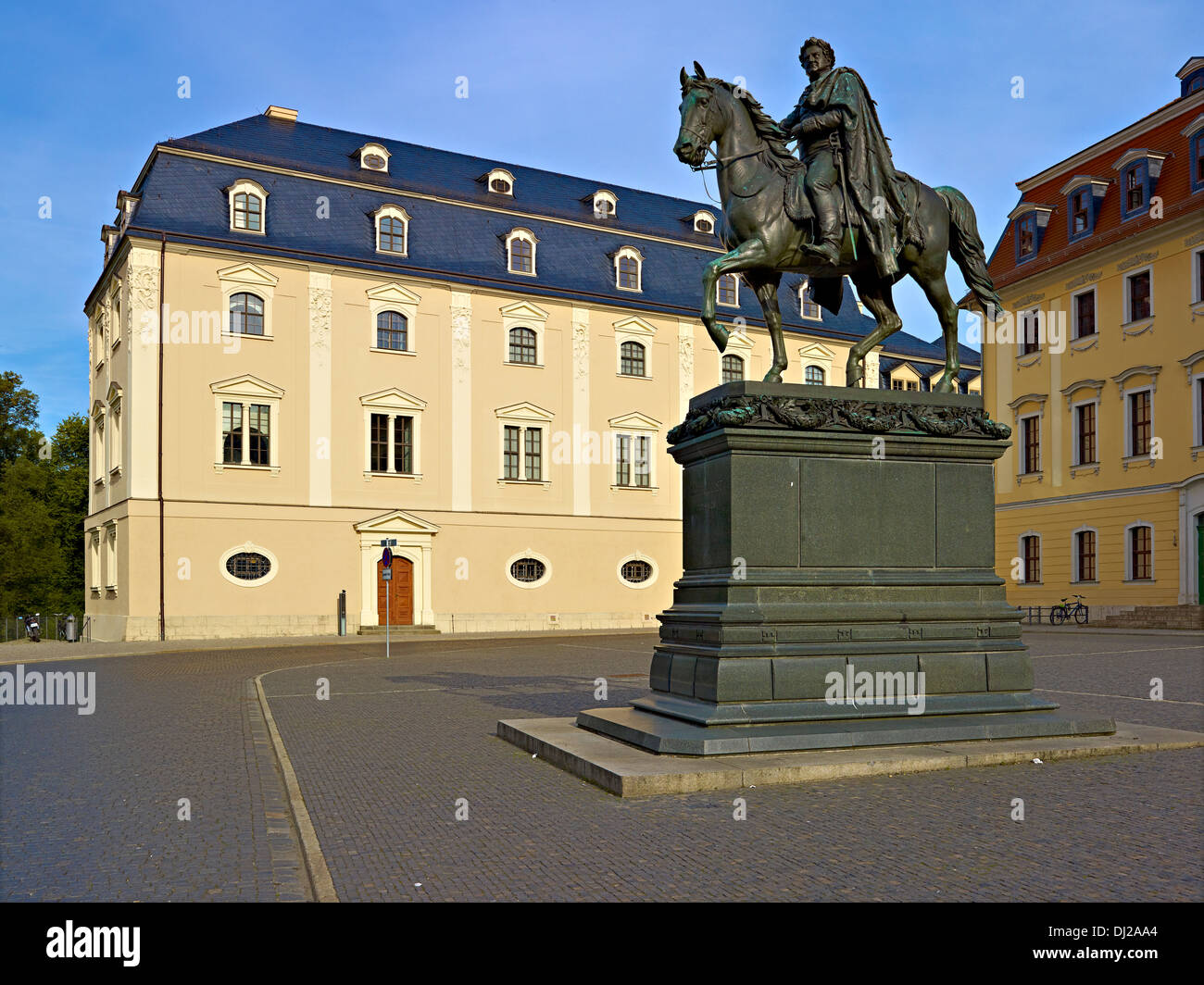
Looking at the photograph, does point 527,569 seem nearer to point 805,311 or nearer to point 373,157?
point 373,157

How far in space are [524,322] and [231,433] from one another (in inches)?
438

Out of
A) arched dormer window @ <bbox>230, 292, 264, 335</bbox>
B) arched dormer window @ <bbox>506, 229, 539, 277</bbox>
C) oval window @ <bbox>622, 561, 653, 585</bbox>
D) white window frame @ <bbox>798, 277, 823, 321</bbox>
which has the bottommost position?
oval window @ <bbox>622, 561, 653, 585</bbox>

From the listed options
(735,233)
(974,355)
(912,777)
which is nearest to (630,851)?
(912,777)

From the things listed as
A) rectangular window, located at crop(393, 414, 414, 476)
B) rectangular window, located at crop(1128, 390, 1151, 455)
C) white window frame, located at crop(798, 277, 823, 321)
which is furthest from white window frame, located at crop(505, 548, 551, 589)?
rectangular window, located at crop(1128, 390, 1151, 455)

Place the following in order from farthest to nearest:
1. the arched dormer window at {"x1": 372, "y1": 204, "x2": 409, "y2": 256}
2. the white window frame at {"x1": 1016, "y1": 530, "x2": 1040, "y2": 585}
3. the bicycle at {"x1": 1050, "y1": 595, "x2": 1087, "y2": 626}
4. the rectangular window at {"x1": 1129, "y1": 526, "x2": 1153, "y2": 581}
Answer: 1. the white window frame at {"x1": 1016, "y1": 530, "x2": 1040, "y2": 585}
2. the arched dormer window at {"x1": 372, "y1": 204, "x2": 409, "y2": 256}
3. the bicycle at {"x1": 1050, "y1": 595, "x2": 1087, "y2": 626}
4. the rectangular window at {"x1": 1129, "y1": 526, "x2": 1153, "y2": 581}

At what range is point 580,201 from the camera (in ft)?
149

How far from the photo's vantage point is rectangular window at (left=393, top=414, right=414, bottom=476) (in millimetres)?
37875

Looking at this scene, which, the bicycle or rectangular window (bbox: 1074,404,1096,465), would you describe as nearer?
the bicycle

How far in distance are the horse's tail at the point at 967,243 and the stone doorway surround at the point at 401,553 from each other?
28186 millimetres

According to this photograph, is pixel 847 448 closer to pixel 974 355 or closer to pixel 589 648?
pixel 589 648

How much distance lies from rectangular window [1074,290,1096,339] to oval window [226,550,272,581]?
94.1 feet

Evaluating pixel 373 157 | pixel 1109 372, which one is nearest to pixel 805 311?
pixel 1109 372

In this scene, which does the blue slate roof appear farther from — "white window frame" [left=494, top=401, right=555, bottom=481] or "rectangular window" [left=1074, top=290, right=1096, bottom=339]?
"rectangular window" [left=1074, top=290, right=1096, bottom=339]

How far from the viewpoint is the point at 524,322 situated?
40.3 m
